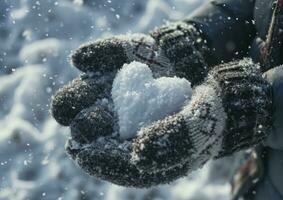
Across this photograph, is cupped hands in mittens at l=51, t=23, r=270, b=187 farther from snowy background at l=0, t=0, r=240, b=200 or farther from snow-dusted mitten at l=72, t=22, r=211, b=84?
snowy background at l=0, t=0, r=240, b=200

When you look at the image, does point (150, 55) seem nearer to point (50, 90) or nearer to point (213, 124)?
point (213, 124)

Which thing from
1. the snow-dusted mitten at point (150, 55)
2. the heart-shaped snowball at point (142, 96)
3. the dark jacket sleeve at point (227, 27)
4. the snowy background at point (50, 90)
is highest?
the snowy background at point (50, 90)

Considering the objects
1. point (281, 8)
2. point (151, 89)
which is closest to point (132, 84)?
point (151, 89)

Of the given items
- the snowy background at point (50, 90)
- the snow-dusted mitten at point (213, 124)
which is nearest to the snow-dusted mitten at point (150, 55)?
the snow-dusted mitten at point (213, 124)

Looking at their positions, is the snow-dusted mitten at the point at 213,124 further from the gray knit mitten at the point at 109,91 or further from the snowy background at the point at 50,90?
the snowy background at the point at 50,90

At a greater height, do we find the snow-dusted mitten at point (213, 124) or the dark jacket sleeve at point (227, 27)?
the dark jacket sleeve at point (227, 27)

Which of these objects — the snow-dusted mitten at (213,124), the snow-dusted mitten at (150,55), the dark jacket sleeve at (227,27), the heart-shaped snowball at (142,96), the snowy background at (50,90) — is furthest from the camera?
the snowy background at (50,90)

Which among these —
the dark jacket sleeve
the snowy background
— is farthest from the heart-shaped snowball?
the snowy background
